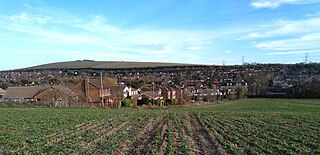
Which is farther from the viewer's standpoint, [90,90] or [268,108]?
[90,90]

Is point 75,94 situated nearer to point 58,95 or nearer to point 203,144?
point 58,95

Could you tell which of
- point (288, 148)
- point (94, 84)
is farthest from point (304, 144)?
point (94, 84)

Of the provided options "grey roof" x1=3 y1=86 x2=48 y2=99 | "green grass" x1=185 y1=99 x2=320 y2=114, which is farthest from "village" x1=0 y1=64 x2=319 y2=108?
"green grass" x1=185 y1=99 x2=320 y2=114

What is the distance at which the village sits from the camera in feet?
196

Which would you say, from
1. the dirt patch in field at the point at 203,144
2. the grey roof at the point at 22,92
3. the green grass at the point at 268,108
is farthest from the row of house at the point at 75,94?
the dirt patch in field at the point at 203,144

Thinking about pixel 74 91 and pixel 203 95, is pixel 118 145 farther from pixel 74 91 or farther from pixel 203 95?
pixel 203 95

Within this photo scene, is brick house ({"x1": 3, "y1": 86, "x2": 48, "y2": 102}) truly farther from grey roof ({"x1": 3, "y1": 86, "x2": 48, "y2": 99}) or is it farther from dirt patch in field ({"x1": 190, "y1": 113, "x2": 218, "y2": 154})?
dirt patch in field ({"x1": 190, "y1": 113, "x2": 218, "y2": 154})

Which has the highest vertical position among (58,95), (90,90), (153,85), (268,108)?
(90,90)

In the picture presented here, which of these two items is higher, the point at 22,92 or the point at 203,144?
the point at 203,144

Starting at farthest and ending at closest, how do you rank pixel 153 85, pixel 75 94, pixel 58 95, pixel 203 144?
pixel 153 85 < pixel 75 94 < pixel 58 95 < pixel 203 144

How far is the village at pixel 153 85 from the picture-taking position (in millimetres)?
59772

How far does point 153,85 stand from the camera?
80.8 metres

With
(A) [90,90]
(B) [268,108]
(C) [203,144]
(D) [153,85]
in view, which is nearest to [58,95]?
(A) [90,90]

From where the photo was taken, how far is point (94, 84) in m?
61.8
